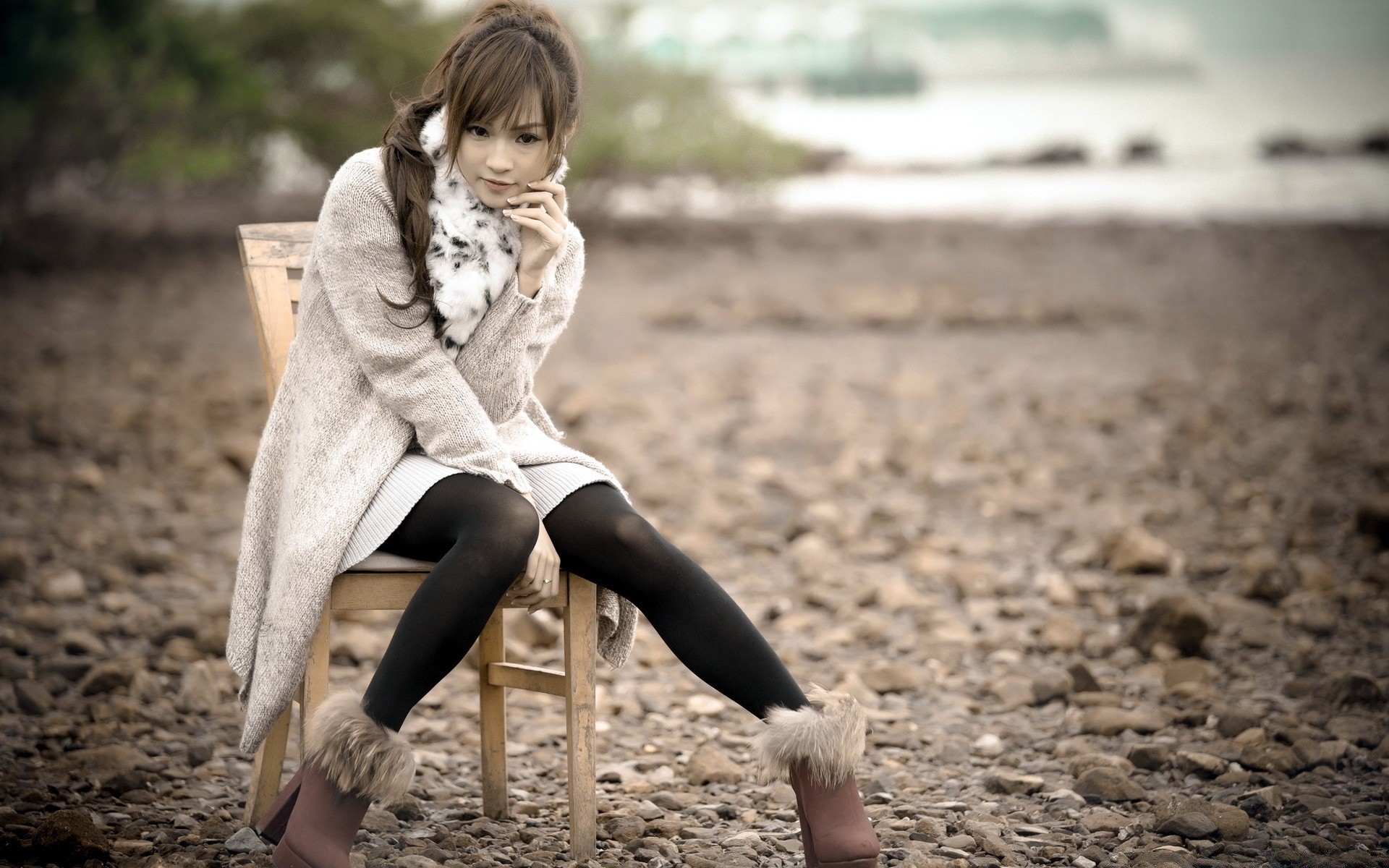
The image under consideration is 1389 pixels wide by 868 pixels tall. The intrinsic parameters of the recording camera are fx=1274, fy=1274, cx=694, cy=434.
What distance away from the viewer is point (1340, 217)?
1320 cm

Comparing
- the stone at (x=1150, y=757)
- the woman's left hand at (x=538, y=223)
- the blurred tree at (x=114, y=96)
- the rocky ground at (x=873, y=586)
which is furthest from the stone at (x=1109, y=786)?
the blurred tree at (x=114, y=96)

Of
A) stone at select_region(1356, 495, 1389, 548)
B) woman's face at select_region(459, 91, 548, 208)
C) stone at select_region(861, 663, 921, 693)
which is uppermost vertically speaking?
woman's face at select_region(459, 91, 548, 208)

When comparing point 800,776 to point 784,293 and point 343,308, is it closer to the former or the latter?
point 343,308

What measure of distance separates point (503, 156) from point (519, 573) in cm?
63

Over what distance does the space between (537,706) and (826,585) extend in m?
1.09

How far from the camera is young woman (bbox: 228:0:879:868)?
1844 millimetres

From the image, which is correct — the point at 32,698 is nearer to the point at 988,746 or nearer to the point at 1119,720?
the point at 988,746

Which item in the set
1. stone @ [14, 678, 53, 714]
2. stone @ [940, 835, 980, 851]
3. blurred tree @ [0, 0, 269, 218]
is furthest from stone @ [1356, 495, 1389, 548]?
blurred tree @ [0, 0, 269, 218]

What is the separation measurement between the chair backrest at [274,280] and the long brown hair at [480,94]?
248 mm

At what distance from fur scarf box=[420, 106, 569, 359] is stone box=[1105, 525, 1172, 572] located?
2.41 metres

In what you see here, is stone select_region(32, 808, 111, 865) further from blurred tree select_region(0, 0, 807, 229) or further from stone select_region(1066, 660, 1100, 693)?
blurred tree select_region(0, 0, 807, 229)

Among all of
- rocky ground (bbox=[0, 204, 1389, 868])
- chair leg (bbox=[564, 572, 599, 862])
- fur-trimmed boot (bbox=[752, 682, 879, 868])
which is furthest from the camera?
rocky ground (bbox=[0, 204, 1389, 868])

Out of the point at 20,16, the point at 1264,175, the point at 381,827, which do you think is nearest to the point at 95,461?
the point at 381,827

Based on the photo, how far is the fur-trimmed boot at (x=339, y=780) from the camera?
175 centimetres
